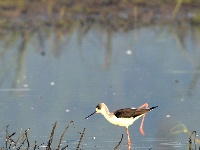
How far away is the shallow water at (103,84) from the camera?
23.3ft

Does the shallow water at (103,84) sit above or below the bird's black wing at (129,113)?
above

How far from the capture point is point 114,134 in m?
7.07

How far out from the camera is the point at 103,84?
9414 mm

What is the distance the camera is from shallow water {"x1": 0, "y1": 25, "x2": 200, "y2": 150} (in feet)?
23.3

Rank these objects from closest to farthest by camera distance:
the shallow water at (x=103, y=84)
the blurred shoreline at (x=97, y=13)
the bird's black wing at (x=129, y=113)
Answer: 1. the bird's black wing at (x=129, y=113)
2. the shallow water at (x=103, y=84)
3. the blurred shoreline at (x=97, y=13)

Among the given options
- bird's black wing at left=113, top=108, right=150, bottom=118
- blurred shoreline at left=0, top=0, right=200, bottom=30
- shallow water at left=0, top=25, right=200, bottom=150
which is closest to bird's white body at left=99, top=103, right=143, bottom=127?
bird's black wing at left=113, top=108, right=150, bottom=118

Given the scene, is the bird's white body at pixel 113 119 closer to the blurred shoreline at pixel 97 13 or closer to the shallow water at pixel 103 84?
the shallow water at pixel 103 84

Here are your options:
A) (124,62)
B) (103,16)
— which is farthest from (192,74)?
(103,16)

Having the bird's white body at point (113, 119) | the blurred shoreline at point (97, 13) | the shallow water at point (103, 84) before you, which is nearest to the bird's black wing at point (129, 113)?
the bird's white body at point (113, 119)

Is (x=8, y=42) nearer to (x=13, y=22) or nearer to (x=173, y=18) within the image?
(x=13, y=22)

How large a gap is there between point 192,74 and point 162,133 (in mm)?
2975

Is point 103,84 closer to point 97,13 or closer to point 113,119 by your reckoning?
point 113,119

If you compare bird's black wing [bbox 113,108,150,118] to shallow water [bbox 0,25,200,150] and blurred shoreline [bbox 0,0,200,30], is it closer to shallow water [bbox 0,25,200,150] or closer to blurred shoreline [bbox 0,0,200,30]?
shallow water [bbox 0,25,200,150]

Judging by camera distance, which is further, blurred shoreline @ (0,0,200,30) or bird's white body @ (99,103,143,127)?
blurred shoreline @ (0,0,200,30)
